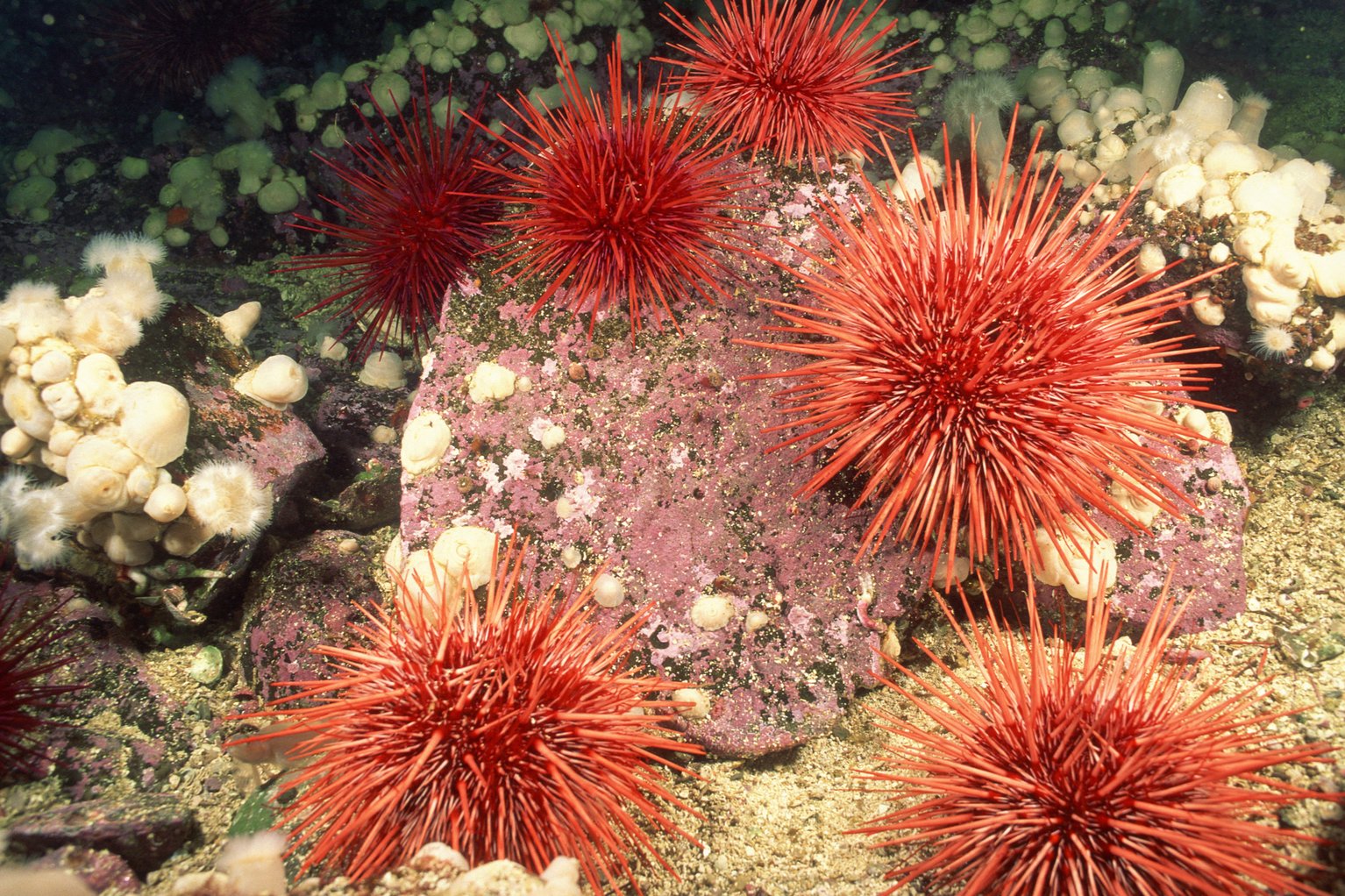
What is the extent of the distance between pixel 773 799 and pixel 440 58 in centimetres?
499

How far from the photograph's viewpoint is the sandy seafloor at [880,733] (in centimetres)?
251

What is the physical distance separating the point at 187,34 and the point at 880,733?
6878mm

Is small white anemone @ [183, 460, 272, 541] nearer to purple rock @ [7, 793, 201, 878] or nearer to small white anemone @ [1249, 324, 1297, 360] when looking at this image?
purple rock @ [7, 793, 201, 878]

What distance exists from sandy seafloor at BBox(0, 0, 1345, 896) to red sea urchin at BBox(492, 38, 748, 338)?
2.03 m

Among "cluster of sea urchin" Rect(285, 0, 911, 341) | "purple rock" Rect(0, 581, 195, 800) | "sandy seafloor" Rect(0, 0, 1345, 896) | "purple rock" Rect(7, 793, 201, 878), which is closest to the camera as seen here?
"purple rock" Rect(7, 793, 201, 878)

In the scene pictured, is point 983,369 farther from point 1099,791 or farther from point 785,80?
point 785,80

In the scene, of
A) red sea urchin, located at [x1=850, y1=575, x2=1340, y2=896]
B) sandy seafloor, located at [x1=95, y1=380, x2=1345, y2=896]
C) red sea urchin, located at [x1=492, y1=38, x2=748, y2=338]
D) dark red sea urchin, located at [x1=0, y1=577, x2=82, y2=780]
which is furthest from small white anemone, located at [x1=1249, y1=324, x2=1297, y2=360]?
dark red sea urchin, located at [x1=0, y1=577, x2=82, y2=780]

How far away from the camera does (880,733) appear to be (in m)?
3.06

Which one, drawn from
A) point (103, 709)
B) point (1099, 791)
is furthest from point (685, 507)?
point (103, 709)

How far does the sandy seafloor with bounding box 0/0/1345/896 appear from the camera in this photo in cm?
251

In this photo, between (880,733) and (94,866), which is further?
(880,733)

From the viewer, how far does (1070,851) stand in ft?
6.64

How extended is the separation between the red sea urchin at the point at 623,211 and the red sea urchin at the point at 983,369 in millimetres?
637

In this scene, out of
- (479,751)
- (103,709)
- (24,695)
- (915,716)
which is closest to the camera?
(479,751)
